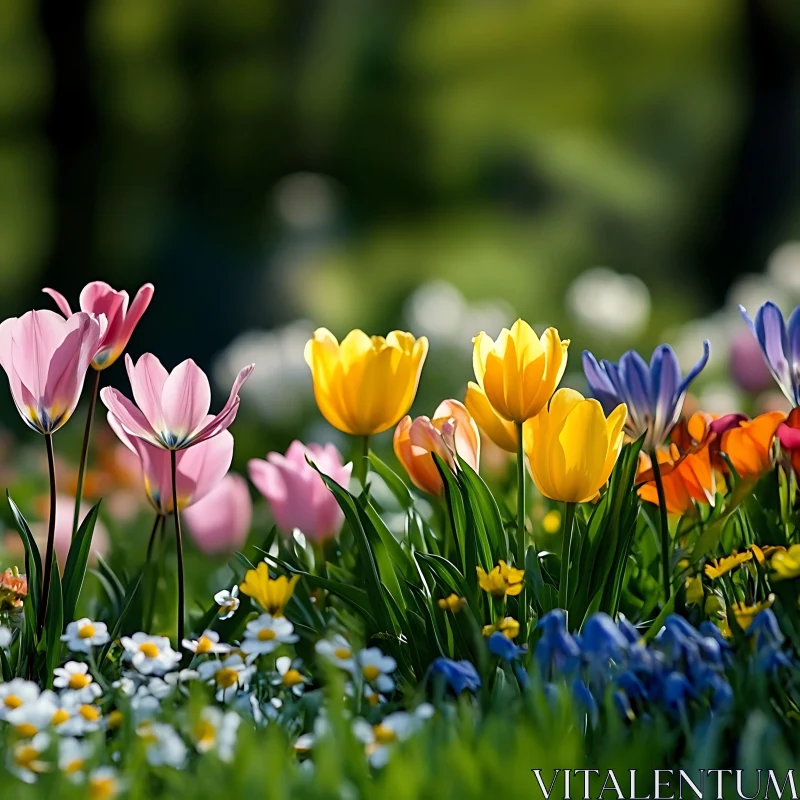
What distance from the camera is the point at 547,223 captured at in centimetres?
1003

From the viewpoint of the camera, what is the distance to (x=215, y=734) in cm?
124

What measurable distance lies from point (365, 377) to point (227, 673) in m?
0.53

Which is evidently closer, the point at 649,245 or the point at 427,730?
the point at 427,730

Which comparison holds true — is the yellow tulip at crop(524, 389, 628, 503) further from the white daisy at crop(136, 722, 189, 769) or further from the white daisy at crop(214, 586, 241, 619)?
the white daisy at crop(136, 722, 189, 769)

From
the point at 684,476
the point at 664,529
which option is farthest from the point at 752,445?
the point at 664,529

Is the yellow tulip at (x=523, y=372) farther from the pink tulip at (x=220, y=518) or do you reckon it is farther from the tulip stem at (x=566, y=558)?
the pink tulip at (x=220, y=518)

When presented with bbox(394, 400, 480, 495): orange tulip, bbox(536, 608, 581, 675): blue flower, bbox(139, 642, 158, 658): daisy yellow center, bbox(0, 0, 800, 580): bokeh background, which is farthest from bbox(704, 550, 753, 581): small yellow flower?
bbox(0, 0, 800, 580): bokeh background

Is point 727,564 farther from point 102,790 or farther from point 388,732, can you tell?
point 102,790

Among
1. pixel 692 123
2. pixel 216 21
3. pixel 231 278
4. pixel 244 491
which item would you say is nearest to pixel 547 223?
pixel 231 278

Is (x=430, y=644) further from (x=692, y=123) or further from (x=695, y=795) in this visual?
(x=692, y=123)

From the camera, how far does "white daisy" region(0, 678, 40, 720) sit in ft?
4.31

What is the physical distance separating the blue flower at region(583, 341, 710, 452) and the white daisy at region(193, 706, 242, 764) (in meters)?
0.74

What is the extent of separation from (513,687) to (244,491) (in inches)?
36.2

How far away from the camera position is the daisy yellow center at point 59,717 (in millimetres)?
1302
